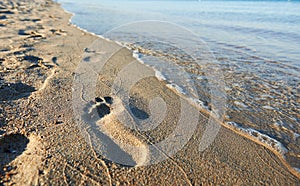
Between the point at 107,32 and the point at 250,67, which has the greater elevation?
the point at 250,67

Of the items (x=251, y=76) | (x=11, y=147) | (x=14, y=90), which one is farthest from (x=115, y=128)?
(x=251, y=76)

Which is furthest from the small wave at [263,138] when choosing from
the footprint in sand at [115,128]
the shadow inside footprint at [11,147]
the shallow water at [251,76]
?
the shadow inside footprint at [11,147]

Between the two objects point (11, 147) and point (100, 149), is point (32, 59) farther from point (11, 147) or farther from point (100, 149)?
point (100, 149)

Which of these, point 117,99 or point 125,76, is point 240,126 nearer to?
point 117,99

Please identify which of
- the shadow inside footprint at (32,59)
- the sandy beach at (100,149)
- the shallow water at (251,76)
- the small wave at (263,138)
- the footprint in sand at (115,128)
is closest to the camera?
the sandy beach at (100,149)

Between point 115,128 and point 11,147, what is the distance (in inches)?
36.7

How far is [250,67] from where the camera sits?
4457 mm

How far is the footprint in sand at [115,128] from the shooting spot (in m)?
1.95

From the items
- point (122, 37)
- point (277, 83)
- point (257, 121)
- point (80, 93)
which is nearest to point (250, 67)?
point (277, 83)

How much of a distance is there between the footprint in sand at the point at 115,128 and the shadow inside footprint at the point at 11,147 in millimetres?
630

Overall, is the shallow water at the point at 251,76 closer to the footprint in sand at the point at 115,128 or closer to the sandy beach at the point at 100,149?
the sandy beach at the point at 100,149

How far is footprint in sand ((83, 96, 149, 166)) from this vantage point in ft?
6.40

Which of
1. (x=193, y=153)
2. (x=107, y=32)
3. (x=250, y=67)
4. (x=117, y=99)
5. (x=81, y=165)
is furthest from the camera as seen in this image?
(x=107, y=32)

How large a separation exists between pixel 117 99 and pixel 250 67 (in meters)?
3.05
